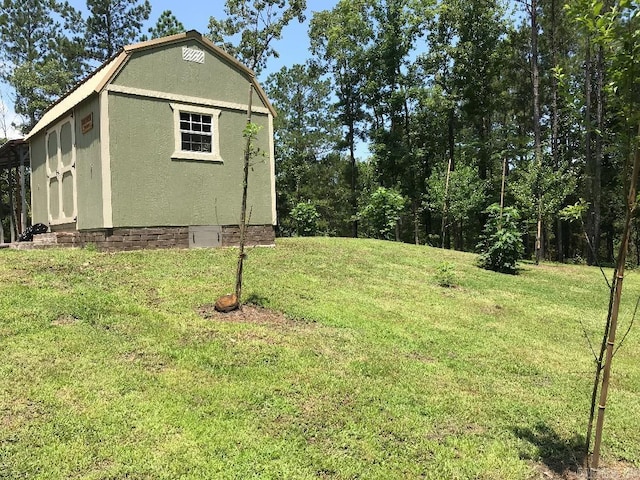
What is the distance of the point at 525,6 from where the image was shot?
73.5 ft

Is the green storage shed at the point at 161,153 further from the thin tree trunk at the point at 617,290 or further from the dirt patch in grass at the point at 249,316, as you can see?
the thin tree trunk at the point at 617,290

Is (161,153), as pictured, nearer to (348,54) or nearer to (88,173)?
(88,173)

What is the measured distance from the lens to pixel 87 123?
10.9 metres

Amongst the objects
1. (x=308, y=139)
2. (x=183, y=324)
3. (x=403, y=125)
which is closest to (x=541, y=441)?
(x=183, y=324)

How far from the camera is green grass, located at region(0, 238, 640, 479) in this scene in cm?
342

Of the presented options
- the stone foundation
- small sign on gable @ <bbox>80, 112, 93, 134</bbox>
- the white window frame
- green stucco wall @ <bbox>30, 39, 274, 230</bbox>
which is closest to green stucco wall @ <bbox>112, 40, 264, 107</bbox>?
green stucco wall @ <bbox>30, 39, 274, 230</bbox>

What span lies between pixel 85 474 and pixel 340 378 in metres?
2.51

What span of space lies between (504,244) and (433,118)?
61.0 ft

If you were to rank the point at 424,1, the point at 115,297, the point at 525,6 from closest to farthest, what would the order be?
the point at 115,297, the point at 525,6, the point at 424,1

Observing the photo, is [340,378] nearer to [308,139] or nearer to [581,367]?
[581,367]

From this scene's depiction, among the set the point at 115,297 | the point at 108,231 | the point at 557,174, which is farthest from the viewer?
the point at 557,174

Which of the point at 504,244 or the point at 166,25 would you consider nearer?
the point at 504,244

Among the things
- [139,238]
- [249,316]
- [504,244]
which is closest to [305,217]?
[504,244]

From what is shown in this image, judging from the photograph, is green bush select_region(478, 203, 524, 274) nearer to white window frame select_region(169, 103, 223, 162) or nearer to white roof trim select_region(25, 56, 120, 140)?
white window frame select_region(169, 103, 223, 162)
